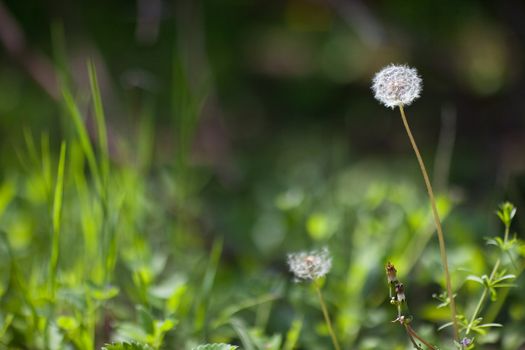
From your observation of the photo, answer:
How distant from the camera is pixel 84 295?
3.59 ft

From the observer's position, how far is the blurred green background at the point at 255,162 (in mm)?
1201

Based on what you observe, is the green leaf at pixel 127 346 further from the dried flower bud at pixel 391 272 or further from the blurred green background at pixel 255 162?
the dried flower bud at pixel 391 272

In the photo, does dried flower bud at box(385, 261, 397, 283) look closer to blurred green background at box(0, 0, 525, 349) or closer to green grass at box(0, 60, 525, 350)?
green grass at box(0, 60, 525, 350)

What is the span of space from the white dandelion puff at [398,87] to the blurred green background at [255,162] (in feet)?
1.44

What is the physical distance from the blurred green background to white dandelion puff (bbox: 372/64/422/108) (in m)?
0.44

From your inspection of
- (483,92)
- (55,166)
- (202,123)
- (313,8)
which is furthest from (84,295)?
(313,8)

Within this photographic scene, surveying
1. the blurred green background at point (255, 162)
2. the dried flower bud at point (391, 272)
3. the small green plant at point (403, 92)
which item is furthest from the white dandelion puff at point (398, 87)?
the blurred green background at point (255, 162)

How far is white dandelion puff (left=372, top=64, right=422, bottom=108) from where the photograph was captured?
82cm

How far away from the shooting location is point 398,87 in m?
0.83

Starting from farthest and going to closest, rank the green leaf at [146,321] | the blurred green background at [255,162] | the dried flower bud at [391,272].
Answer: the blurred green background at [255,162]
the green leaf at [146,321]
the dried flower bud at [391,272]

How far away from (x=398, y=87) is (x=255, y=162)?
1.64 meters

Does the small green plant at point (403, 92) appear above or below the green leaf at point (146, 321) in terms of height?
above

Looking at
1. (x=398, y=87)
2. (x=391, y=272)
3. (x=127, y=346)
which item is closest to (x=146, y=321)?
(x=127, y=346)

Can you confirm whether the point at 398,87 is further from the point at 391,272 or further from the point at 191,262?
the point at 191,262
